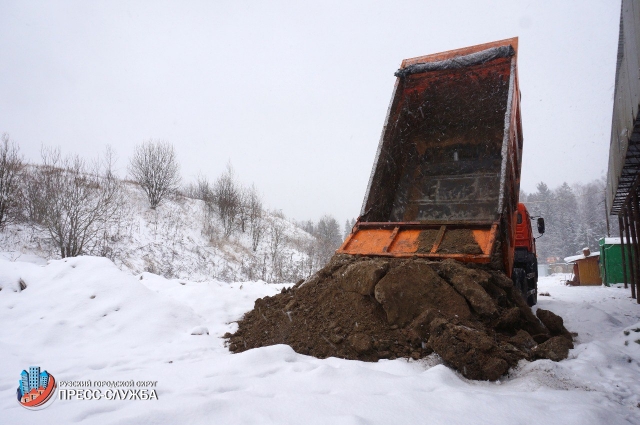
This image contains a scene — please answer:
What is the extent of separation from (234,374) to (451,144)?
17.0ft

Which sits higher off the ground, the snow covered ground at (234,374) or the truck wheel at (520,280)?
the truck wheel at (520,280)

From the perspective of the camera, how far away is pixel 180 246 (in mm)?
16625

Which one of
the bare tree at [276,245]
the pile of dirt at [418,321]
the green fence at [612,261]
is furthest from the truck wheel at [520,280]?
the green fence at [612,261]

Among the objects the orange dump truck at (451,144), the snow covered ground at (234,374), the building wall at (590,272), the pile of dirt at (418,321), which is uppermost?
the orange dump truck at (451,144)

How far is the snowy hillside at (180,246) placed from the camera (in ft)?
41.3

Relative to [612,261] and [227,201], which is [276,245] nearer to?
[227,201]

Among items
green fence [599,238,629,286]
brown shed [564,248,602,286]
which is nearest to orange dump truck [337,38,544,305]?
green fence [599,238,629,286]

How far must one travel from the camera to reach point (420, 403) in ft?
6.71

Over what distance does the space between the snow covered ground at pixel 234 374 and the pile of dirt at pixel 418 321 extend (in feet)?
0.58

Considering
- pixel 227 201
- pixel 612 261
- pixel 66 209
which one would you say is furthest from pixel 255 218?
pixel 612 261

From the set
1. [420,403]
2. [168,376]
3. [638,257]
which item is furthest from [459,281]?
[638,257]

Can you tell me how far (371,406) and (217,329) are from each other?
9.72 feet

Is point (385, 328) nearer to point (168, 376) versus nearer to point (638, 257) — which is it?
point (168, 376)

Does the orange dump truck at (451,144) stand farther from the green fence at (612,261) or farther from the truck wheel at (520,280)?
the green fence at (612,261)
